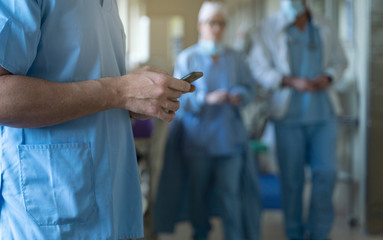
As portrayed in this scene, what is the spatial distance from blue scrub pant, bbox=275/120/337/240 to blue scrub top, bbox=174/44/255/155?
1.22 ft

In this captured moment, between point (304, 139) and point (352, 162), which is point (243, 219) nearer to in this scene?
point (304, 139)

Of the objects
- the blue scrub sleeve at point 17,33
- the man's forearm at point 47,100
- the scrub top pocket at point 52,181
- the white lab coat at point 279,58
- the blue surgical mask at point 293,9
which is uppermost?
the blue surgical mask at point 293,9

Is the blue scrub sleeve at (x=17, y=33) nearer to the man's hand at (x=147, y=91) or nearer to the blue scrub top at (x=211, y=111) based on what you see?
the man's hand at (x=147, y=91)

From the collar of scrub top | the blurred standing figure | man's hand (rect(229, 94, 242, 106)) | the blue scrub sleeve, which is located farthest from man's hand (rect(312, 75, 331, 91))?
the blue scrub sleeve

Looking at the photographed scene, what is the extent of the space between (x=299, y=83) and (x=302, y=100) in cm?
15

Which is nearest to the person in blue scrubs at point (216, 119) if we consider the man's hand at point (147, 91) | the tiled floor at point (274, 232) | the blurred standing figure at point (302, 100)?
the blurred standing figure at point (302, 100)

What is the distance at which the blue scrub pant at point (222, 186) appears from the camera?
2896 millimetres

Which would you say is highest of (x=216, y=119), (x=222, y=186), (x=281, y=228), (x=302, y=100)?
(x=302, y=100)

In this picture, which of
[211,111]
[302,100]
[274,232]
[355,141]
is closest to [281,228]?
[274,232]

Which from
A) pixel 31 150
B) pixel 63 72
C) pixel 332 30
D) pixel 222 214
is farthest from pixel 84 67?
pixel 332 30

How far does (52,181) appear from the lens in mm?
947

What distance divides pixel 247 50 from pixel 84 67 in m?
2.70

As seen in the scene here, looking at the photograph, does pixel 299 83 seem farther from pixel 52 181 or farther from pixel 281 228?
pixel 52 181

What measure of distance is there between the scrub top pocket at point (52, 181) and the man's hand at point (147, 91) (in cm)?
16
